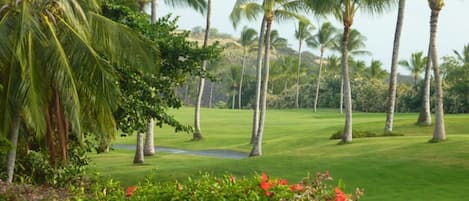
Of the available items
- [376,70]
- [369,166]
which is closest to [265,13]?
[369,166]

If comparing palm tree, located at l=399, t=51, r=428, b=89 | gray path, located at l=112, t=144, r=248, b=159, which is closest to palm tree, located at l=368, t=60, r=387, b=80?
palm tree, located at l=399, t=51, r=428, b=89

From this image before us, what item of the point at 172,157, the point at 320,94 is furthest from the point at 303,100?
the point at 172,157

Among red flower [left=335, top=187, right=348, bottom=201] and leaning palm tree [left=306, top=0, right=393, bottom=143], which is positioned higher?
leaning palm tree [left=306, top=0, right=393, bottom=143]

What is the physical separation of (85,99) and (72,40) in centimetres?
120

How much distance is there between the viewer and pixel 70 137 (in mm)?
15359

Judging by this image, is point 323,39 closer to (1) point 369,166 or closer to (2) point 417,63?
(2) point 417,63

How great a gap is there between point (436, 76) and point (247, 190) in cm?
2026

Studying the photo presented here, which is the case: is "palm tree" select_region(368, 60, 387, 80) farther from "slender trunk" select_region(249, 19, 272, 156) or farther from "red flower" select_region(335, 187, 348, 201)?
"red flower" select_region(335, 187, 348, 201)

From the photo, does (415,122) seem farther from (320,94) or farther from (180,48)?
(320,94)

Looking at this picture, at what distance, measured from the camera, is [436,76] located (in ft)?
80.7

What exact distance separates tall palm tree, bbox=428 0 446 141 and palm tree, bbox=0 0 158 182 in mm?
15082

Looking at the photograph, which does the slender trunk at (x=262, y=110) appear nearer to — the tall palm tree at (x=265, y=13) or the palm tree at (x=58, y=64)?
the tall palm tree at (x=265, y=13)

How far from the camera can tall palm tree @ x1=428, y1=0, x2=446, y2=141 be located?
2384 centimetres

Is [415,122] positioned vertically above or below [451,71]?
below
